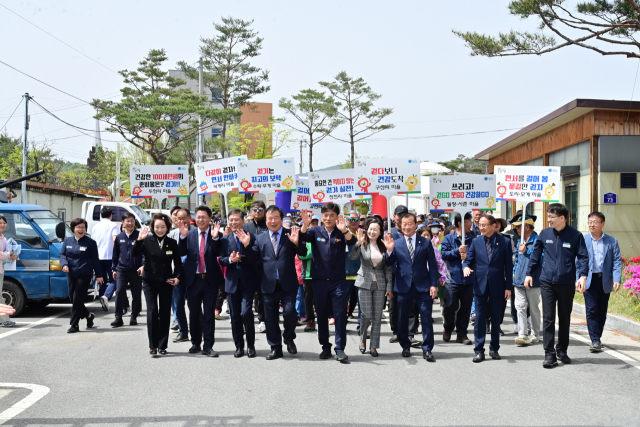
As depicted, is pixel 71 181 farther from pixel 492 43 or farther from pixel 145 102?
pixel 492 43

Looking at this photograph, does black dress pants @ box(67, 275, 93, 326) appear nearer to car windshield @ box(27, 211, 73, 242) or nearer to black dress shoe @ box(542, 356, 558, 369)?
car windshield @ box(27, 211, 73, 242)

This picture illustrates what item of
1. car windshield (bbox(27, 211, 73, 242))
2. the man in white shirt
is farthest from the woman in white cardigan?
car windshield (bbox(27, 211, 73, 242))

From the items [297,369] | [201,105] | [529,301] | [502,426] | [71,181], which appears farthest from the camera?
[71,181]

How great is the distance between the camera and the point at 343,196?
13758 mm

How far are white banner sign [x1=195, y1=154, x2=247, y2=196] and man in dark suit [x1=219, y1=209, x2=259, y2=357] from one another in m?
3.98

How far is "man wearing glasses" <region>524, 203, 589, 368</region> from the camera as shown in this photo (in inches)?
311

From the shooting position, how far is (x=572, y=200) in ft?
66.1

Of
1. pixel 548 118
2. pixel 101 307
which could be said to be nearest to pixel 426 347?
pixel 101 307

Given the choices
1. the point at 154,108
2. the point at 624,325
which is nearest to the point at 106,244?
the point at 624,325

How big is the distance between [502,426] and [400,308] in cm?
323

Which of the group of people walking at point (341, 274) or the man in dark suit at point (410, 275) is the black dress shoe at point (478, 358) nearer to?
the group of people walking at point (341, 274)

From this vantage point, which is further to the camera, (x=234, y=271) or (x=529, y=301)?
(x=529, y=301)

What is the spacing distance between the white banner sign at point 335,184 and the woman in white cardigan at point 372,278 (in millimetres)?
5063

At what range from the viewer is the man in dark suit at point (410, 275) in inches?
330
